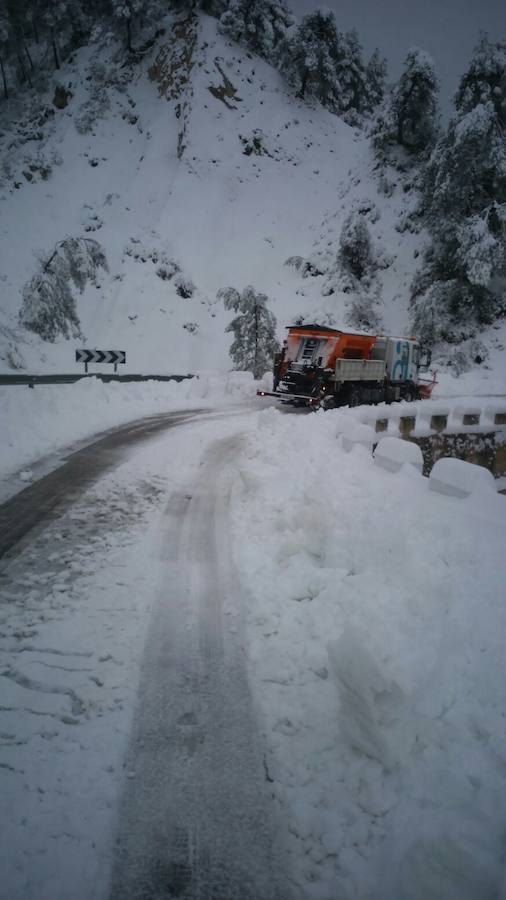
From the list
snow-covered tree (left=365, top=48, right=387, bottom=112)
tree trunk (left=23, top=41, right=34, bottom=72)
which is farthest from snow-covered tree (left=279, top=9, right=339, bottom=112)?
tree trunk (left=23, top=41, right=34, bottom=72)

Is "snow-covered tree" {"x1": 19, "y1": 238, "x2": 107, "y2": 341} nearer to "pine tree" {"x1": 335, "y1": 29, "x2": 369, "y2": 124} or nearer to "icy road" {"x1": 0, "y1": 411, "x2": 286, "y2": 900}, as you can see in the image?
"icy road" {"x1": 0, "y1": 411, "x2": 286, "y2": 900}

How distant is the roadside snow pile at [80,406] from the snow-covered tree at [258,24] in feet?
148

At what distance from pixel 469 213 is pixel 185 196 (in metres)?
23.0

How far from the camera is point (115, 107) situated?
41.7 m

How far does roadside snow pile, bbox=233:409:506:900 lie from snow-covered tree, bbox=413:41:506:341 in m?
27.2

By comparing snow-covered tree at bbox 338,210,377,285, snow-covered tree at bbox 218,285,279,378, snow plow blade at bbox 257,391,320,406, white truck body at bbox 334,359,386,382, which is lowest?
snow plow blade at bbox 257,391,320,406

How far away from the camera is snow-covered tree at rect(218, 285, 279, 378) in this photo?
2453cm

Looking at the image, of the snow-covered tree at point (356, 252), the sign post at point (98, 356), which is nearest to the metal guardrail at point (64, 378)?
the sign post at point (98, 356)

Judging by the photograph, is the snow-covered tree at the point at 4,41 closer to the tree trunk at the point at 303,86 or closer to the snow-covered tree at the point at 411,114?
the tree trunk at the point at 303,86

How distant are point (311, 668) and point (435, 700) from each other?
0.94 meters

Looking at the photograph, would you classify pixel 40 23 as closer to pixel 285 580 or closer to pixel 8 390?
pixel 8 390

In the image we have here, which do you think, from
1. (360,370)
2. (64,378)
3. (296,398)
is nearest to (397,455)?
(296,398)

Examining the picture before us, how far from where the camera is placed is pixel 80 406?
13.1 metres

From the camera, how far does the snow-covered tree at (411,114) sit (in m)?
33.5
